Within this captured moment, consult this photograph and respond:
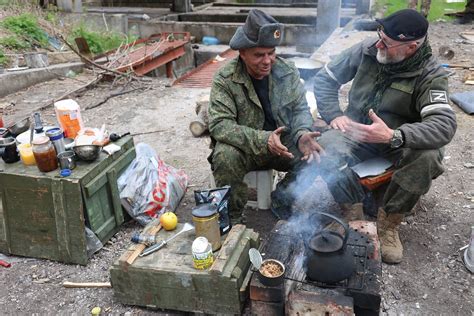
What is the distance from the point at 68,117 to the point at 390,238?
3.00 m

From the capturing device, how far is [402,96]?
10.7ft

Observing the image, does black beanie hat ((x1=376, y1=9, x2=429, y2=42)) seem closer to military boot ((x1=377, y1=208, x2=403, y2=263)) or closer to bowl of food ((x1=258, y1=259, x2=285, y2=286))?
military boot ((x1=377, y1=208, x2=403, y2=263))

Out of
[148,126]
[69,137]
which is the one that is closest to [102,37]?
[148,126]

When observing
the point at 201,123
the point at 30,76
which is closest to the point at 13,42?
the point at 30,76

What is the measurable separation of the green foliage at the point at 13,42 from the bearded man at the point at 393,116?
840cm

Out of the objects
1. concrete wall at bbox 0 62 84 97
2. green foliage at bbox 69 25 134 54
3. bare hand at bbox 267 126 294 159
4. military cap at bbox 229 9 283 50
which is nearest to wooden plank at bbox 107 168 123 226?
bare hand at bbox 267 126 294 159

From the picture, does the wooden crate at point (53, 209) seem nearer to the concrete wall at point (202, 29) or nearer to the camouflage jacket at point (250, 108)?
the camouflage jacket at point (250, 108)

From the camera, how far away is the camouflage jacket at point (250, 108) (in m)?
3.35

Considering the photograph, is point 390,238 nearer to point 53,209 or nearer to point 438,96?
point 438,96

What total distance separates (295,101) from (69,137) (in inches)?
82.6

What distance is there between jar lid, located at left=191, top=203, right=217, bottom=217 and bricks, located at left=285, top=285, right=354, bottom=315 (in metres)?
0.77

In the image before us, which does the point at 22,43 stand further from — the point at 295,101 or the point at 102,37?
the point at 295,101

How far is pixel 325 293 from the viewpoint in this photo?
94.0 inches

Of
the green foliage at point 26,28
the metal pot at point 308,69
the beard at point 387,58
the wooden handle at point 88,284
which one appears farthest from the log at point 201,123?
the green foliage at point 26,28
